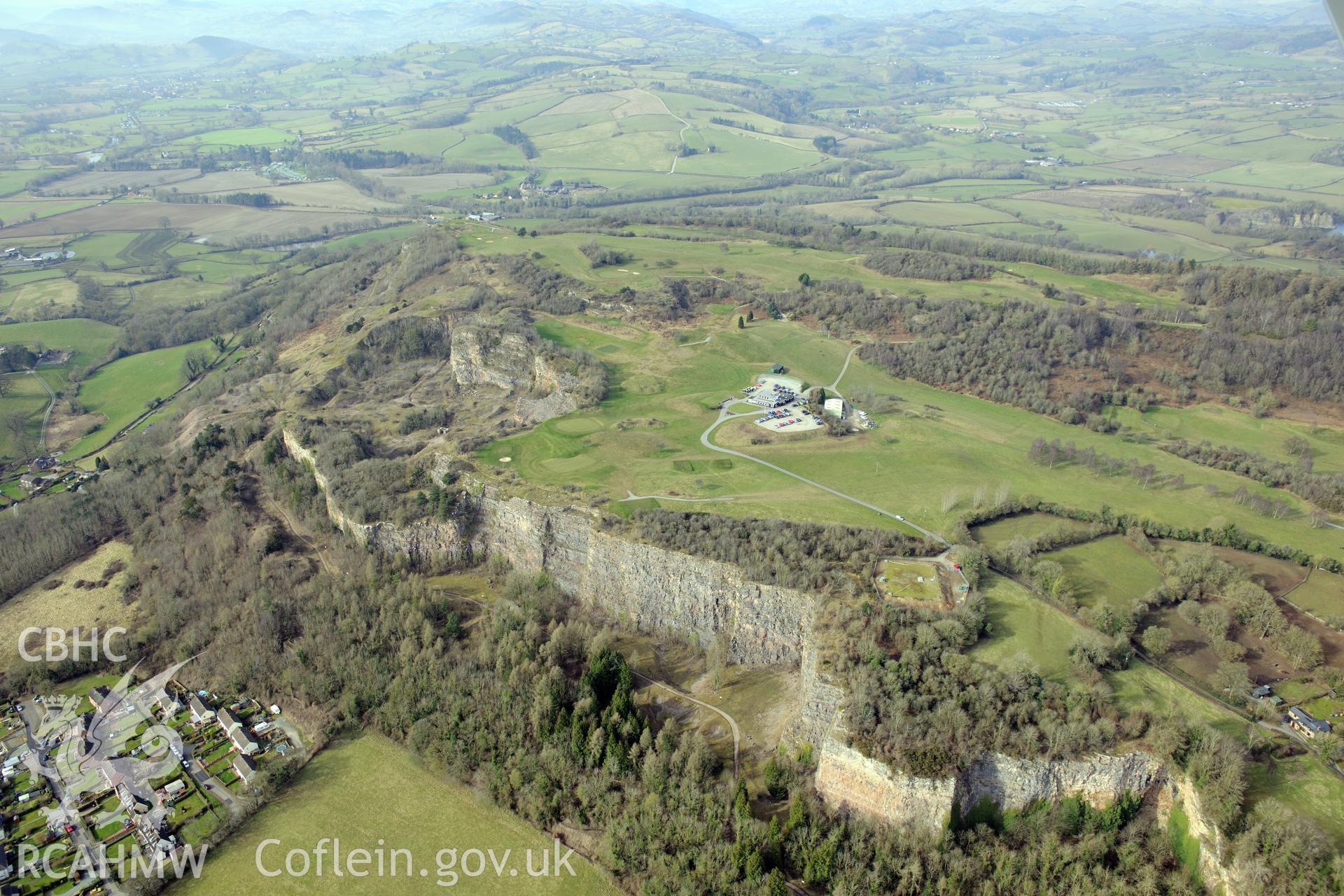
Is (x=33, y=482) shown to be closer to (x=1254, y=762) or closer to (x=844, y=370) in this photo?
(x=844, y=370)

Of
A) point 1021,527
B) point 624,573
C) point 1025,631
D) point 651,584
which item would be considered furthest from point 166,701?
point 1021,527

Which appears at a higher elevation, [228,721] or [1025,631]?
[1025,631]

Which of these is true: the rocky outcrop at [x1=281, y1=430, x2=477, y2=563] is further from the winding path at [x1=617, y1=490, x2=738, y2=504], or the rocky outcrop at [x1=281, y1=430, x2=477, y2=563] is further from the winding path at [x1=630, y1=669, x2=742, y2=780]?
the winding path at [x1=630, y1=669, x2=742, y2=780]

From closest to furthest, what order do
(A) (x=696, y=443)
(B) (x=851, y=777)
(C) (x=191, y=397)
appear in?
(B) (x=851, y=777), (A) (x=696, y=443), (C) (x=191, y=397)

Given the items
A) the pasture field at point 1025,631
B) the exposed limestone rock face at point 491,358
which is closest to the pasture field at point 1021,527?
the pasture field at point 1025,631

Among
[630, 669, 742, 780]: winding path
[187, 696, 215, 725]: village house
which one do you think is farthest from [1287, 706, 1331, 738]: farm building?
[187, 696, 215, 725]: village house

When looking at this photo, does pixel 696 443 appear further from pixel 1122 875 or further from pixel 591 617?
pixel 1122 875

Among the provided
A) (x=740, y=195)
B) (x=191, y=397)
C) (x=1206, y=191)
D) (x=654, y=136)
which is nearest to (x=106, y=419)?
(x=191, y=397)

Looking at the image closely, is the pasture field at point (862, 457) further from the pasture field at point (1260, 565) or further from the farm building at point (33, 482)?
the farm building at point (33, 482)
